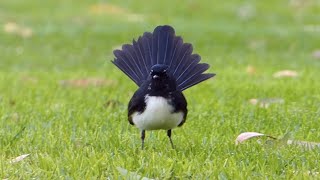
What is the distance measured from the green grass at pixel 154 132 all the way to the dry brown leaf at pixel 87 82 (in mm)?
87

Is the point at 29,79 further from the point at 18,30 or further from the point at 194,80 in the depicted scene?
the point at 18,30

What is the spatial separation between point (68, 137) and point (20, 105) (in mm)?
1719

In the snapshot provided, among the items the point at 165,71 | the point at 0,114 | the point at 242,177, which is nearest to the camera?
the point at 242,177

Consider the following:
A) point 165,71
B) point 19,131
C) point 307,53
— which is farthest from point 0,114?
point 307,53

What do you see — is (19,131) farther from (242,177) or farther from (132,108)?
(242,177)

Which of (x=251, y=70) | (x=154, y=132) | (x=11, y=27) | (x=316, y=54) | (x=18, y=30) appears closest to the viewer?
(x=154, y=132)

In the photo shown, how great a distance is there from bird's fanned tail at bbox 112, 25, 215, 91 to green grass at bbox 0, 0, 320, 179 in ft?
1.31

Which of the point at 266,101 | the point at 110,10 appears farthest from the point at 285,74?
the point at 110,10

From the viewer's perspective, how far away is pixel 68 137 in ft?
16.5

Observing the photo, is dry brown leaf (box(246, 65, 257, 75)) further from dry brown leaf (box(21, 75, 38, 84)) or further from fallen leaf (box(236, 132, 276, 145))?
fallen leaf (box(236, 132, 276, 145))

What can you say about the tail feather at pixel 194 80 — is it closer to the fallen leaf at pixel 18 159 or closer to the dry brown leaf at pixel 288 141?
the dry brown leaf at pixel 288 141

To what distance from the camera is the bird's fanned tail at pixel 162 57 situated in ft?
16.5

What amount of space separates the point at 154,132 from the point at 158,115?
100 cm

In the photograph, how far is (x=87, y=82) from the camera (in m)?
8.08
